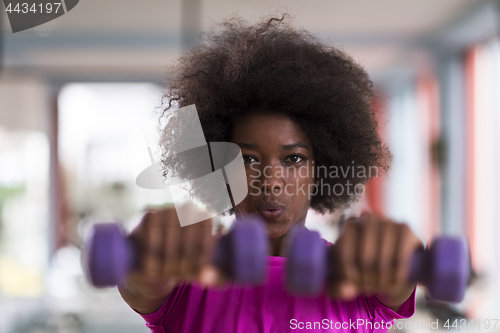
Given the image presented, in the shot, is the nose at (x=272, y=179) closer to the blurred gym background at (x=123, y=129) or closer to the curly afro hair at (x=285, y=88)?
the curly afro hair at (x=285, y=88)

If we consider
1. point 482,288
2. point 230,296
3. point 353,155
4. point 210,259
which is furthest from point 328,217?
point 482,288

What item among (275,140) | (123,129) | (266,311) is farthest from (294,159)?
(123,129)

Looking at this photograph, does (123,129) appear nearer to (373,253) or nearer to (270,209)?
(270,209)

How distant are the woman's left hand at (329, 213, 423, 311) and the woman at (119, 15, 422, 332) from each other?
0.31 ft

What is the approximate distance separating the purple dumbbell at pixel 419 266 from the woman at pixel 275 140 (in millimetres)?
93

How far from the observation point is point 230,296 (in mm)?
408

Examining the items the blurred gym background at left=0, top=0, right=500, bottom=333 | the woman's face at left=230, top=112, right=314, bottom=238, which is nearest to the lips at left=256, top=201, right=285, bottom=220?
the woman's face at left=230, top=112, right=314, bottom=238

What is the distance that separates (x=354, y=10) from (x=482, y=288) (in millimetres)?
975

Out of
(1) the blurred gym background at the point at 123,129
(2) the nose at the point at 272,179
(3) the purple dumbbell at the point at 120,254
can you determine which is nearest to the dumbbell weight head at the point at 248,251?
(3) the purple dumbbell at the point at 120,254

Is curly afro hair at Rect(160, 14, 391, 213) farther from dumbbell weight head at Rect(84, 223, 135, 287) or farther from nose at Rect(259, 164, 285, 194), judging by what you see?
dumbbell weight head at Rect(84, 223, 135, 287)

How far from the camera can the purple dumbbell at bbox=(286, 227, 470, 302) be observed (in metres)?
0.21

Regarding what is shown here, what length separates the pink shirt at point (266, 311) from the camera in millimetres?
394

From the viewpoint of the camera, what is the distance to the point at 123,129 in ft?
3.57

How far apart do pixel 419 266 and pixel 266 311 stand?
206 mm
